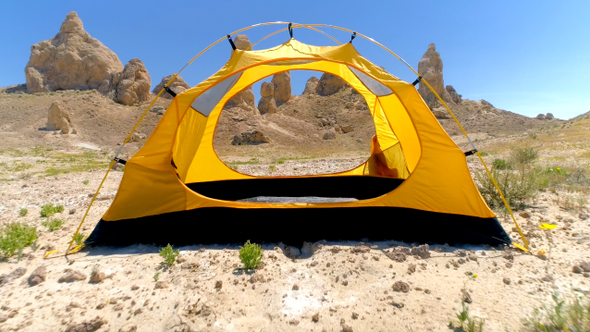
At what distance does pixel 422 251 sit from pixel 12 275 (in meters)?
4.27

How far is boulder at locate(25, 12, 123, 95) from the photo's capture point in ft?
170

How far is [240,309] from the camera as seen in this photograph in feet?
7.64

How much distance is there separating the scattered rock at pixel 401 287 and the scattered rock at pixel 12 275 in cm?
369

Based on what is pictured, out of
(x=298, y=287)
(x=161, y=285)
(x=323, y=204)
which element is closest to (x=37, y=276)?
(x=161, y=285)

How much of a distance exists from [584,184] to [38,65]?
75151mm

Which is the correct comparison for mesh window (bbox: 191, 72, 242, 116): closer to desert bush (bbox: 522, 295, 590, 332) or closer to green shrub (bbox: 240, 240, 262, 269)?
green shrub (bbox: 240, 240, 262, 269)

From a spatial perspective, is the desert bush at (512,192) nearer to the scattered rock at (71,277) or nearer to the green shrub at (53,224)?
the scattered rock at (71,277)

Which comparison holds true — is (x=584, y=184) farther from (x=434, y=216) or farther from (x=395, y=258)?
(x=395, y=258)

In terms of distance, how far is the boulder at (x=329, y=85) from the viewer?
5884 centimetres

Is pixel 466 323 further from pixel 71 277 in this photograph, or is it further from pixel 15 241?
pixel 15 241

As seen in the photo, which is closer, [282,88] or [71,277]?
[71,277]

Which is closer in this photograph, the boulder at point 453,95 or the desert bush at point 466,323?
the desert bush at point 466,323

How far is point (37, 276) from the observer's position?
2.71 meters

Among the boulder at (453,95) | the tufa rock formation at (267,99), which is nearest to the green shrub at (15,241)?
the tufa rock formation at (267,99)
